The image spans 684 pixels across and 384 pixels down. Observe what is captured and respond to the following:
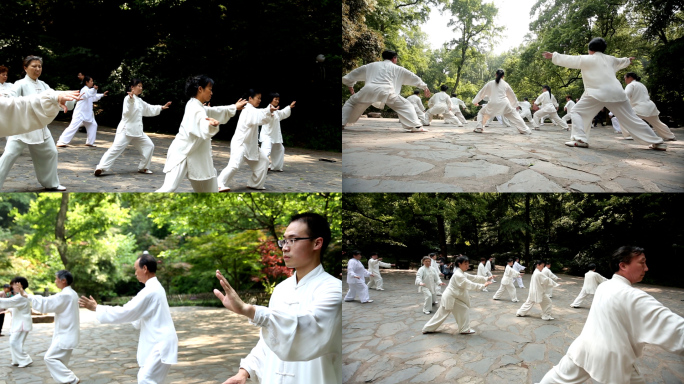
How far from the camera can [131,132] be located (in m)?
7.72

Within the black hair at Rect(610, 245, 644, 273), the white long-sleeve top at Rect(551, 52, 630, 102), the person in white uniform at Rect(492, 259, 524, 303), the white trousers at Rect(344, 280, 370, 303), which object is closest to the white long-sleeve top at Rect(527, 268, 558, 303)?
the person in white uniform at Rect(492, 259, 524, 303)

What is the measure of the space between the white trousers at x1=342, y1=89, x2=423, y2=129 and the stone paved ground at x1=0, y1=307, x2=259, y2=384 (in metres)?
4.30

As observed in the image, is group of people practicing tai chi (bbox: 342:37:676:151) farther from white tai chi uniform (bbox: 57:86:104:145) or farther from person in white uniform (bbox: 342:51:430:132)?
white tai chi uniform (bbox: 57:86:104:145)

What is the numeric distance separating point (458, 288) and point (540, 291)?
0.84m

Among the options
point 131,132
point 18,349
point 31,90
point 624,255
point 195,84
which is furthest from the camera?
point 131,132

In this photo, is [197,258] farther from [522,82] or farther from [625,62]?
[625,62]

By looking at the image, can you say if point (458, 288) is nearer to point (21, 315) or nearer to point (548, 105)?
point (21, 315)

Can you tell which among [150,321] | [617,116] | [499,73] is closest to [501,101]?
[499,73]

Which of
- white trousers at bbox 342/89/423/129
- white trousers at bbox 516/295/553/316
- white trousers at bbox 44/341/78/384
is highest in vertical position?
white trousers at bbox 342/89/423/129

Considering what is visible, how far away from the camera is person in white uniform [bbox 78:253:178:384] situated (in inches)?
165

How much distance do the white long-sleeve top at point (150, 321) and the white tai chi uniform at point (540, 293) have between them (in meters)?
3.52

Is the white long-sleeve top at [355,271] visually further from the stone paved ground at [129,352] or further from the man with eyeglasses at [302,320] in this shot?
the stone paved ground at [129,352]

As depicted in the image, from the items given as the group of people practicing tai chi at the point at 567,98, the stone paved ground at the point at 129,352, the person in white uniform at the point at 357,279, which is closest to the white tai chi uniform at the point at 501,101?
the group of people practicing tai chi at the point at 567,98

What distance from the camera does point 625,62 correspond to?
6.66 m
